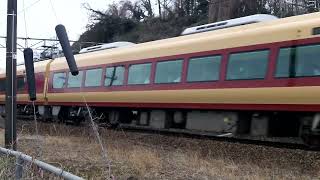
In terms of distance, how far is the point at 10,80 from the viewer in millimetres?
11805

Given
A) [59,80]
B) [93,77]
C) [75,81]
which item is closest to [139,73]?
[93,77]

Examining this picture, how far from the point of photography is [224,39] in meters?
14.8

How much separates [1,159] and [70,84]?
14.3m

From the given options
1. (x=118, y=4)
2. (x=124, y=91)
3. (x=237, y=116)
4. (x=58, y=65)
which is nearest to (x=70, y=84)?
(x=58, y=65)

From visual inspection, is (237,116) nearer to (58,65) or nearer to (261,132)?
(261,132)

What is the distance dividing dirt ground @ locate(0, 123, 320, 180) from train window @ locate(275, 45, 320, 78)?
64.8 inches

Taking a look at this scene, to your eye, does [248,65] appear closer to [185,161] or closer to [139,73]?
[185,161]

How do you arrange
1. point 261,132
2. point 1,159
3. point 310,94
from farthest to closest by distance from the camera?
point 261,132 → point 310,94 → point 1,159

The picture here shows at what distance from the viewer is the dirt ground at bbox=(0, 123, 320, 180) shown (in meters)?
8.95

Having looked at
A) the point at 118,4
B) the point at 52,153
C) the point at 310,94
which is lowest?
the point at 52,153

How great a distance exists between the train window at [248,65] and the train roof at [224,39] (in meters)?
0.27

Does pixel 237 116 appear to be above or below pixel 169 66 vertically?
below

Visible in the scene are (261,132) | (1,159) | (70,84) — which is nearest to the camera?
(1,159)

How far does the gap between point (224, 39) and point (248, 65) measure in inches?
43.1
